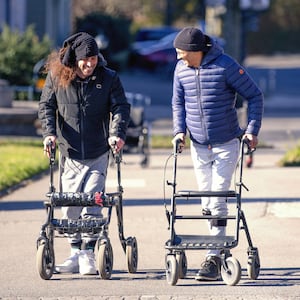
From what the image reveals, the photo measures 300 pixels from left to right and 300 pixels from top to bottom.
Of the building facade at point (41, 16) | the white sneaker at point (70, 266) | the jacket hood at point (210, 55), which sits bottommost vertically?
the building facade at point (41, 16)

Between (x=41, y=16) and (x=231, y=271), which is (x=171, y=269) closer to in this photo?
(x=231, y=271)

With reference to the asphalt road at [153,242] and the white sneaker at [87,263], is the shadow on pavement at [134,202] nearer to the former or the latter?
the asphalt road at [153,242]

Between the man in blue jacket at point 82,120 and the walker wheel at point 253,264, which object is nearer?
the walker wheel at point 253,264

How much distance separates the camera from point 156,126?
2600 centimetres

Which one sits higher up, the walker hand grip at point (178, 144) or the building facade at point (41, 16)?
the walker hand grip at point (178, 144)

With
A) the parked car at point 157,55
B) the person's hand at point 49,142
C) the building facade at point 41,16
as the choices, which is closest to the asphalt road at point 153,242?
the person's hand at point 49,142

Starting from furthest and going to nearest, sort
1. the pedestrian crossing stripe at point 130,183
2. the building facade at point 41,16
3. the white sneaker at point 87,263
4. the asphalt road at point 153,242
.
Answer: the building facade at point 41,16, the pedestrian crossing stripe at point 130,183, the white sneaker at point 87,263, the asphalt road at point 153,242

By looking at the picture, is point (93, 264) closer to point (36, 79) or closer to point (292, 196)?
point (292, 196)

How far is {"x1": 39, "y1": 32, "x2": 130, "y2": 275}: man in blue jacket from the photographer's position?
27.6ft

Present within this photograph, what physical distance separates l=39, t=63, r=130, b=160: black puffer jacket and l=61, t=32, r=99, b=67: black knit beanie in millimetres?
172

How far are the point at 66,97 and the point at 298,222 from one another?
338 centimetres

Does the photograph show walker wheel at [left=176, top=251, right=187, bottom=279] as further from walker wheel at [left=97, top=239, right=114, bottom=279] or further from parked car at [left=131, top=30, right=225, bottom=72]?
parked car at [left=131, top=30, right=225, bottom=72]

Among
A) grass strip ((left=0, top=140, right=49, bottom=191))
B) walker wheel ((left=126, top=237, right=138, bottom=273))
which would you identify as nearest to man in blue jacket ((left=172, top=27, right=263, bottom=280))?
walker wheel ((left=126, top=237, right=138, bottom=273))

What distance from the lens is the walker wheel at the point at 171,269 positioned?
26.1 feet
